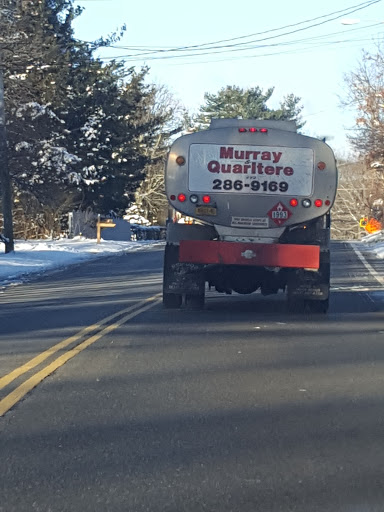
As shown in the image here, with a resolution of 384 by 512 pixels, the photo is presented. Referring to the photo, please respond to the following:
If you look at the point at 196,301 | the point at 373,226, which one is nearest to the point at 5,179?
the point at 196,301

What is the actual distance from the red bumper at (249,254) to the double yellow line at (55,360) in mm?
1393

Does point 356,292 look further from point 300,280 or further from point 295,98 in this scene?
point 295,98

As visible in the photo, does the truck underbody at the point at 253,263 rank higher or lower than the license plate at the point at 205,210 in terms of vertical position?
lower

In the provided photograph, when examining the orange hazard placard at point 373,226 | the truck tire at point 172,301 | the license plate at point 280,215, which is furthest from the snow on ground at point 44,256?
the orange hazard placard at point 373,226

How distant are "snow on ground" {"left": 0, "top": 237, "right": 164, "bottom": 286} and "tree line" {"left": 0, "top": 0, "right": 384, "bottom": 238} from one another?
7.03ft

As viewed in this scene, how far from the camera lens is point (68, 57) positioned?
4069 centimetres

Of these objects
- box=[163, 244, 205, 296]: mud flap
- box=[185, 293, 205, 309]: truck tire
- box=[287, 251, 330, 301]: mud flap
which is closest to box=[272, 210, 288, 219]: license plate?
box=[287, 251, 330, 301]: mud flap

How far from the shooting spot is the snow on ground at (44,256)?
1016 inches

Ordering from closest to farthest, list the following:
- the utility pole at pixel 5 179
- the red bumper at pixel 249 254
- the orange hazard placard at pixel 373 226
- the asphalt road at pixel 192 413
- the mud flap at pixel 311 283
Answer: the asphalt road at pixel 192 413, the red bumper at pixel 249 254, the mud flap at pixel 311 283, the utility pole at pixel 5 179, the orange hazard placard at pixel 373 226

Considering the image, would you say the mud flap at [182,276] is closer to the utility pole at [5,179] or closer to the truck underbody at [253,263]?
the truck underbody at [253,263]

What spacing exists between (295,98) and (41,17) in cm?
5163

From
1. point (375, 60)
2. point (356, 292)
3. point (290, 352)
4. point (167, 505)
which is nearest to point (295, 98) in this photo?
point (375, 60)

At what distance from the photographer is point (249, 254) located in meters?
13.5

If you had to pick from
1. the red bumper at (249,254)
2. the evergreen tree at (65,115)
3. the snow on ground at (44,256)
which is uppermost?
the evergreen tree at (65,115)
